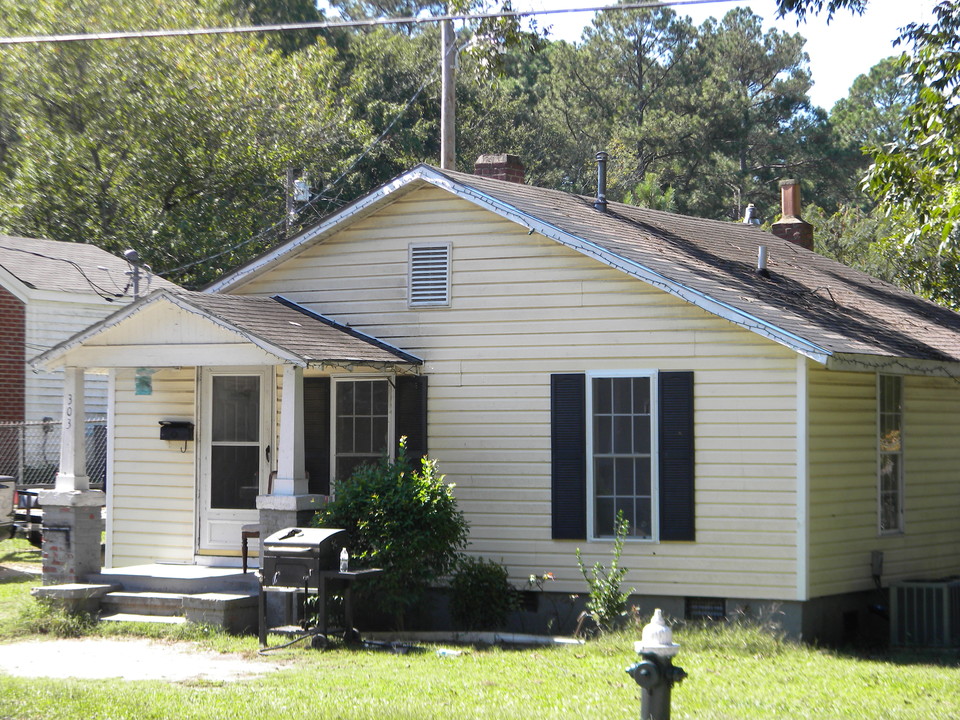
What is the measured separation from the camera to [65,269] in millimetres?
25188

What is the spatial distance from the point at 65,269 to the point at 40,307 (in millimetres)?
981

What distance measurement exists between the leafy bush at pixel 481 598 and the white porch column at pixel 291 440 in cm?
189

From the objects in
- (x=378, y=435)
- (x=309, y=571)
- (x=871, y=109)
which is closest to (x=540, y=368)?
(x=378, y=435)

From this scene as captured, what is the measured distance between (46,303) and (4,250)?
1433 millimetres

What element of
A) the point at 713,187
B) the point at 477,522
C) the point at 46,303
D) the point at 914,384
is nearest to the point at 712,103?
the point at 713,187

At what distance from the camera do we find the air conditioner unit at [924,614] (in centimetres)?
1320

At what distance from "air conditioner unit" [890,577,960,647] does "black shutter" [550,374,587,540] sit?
11.2 feet

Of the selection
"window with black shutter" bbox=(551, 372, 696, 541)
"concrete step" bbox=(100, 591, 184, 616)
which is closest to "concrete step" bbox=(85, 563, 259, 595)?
"concrete step" bbox=(100, 591, 184, 616)

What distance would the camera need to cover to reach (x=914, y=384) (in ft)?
48.8

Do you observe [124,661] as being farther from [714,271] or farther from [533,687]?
[714,271]

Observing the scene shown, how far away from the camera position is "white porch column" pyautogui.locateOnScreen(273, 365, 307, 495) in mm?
12617

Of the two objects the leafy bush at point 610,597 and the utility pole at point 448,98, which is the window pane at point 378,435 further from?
the utility pole at point 448,98

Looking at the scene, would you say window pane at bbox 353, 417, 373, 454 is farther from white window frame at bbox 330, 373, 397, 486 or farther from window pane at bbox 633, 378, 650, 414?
window pane at bbox 633, 378, 650, 414

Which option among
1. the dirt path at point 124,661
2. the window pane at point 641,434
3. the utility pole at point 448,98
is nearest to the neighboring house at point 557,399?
the window pane at point 641,434
